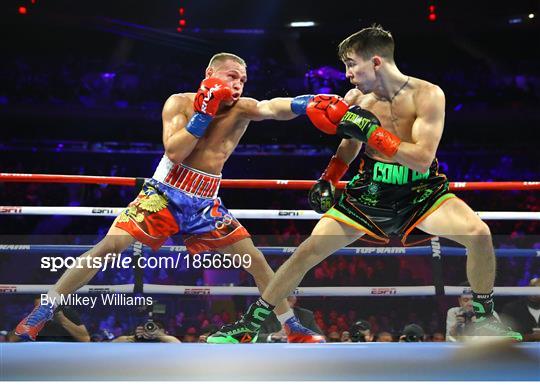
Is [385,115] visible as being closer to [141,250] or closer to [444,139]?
[141,250]

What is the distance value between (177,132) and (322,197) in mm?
647

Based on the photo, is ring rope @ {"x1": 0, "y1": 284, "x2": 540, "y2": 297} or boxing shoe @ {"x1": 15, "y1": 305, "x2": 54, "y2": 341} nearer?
boxing shoe @ {"x1": 15, "y1": 305, "x2": 54, "y2": 341}

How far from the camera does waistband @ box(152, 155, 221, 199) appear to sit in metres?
2.60

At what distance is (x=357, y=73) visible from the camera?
7.45ft

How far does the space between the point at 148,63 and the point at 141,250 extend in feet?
24.6

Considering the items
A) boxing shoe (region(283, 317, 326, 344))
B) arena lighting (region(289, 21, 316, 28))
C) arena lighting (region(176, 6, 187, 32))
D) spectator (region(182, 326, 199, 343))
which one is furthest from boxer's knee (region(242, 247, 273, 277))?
arena lighting (region(289, 21, 316, 28))

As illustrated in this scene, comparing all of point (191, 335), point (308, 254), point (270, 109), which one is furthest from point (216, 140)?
point (191, 335)

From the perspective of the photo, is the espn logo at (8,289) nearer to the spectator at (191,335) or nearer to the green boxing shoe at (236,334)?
the spectator at (191,335)

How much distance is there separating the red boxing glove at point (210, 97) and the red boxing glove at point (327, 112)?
0.42m

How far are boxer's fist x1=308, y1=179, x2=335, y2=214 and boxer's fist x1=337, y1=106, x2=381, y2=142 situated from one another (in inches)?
10.9

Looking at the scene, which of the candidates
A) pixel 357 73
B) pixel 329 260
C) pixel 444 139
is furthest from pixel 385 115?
pixel 444 139

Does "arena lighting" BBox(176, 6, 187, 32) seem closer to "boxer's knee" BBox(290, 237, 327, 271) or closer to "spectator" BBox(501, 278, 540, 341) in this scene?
"spectator" BBox(501, 278, 540, 341)

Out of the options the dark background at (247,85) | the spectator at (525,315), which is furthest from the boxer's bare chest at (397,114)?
the dark background at (247,85)

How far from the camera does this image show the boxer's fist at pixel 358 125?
82.3 inches
